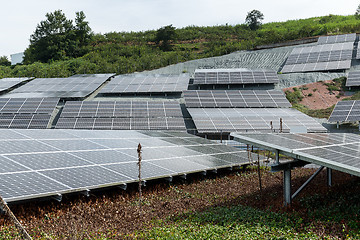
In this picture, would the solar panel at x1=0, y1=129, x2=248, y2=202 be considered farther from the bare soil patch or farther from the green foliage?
the bare soil patch

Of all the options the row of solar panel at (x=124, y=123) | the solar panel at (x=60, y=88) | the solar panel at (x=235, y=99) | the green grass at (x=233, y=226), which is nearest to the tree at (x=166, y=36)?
the solar panel at (x=60, y=88)

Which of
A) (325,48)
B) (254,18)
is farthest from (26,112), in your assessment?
(254,18)

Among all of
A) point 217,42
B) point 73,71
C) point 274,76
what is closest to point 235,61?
point 274,76

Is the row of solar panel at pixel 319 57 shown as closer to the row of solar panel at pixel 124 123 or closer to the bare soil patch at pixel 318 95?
the bare soil patch at pixel 318 95

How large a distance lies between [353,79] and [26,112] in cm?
3800

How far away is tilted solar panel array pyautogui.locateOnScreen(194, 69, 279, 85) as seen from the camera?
4569 cm

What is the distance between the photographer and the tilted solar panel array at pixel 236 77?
45688mm

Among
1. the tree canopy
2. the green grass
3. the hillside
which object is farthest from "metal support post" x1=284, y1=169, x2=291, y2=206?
the tree canopy

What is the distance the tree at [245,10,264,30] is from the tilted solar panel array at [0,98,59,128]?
241 ft

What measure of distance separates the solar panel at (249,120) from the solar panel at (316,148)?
16.6m

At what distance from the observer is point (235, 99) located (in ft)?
130

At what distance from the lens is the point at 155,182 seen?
1662 centimetres

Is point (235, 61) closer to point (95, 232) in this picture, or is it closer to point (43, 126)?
point (43, 126)

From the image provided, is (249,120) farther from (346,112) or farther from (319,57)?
(319,57)
